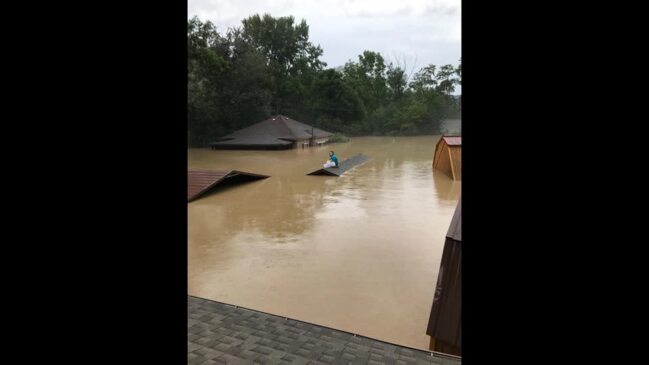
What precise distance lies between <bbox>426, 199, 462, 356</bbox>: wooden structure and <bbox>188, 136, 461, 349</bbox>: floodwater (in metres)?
0.29

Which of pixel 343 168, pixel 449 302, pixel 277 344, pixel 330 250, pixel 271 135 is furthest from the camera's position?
pixel 271 135

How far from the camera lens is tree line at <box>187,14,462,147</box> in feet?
66.4

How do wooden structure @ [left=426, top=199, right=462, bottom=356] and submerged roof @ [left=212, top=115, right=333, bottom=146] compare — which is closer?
wooden structure @ [left=426, top=199, right=462, bottom=356]

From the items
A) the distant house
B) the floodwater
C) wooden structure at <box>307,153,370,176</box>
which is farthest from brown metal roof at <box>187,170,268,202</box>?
the distant house

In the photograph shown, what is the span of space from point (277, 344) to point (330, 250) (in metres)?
2.21

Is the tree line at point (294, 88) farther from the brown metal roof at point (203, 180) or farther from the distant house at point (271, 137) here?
the brown metal roof at point (203, 180)

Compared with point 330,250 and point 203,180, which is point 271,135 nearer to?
point 203,180

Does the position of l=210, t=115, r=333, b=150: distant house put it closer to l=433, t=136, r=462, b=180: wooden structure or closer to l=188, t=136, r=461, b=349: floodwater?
l=433, t=136, r=462, b=180: wooden structure

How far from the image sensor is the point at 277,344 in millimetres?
2363

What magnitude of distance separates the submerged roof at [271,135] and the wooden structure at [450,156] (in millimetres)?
8203

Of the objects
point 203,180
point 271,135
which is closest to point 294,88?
point 271,135
